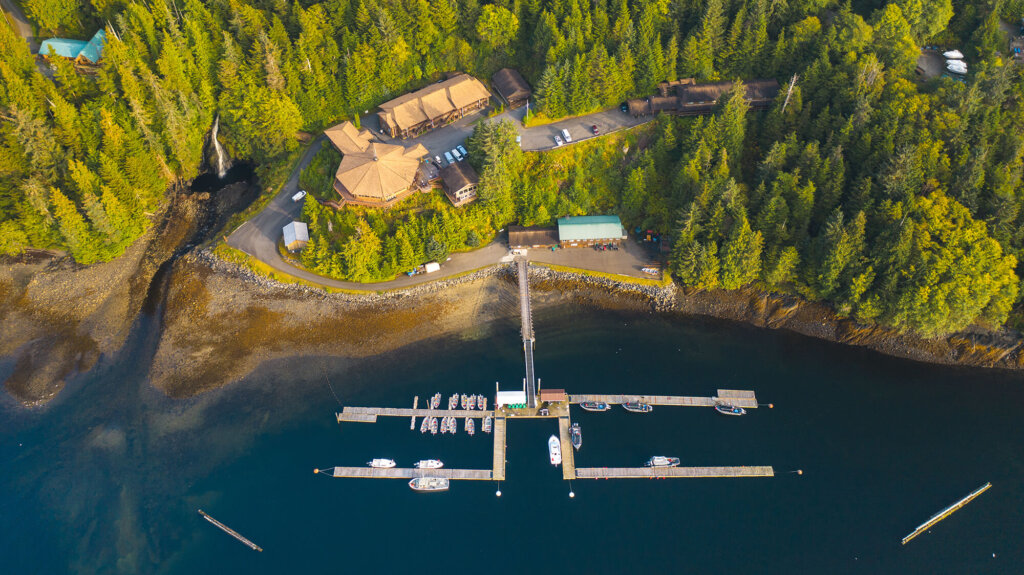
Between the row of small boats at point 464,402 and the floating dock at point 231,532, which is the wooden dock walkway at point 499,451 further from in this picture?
the floating dock at point 231,532

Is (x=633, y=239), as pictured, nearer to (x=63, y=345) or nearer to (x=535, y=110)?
(x=535, y=110)

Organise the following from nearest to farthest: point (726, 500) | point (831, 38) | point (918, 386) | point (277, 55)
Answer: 1. point (726, 500)
2. point (918, 386)
3. point (831, 38)
4. point (277, 55)

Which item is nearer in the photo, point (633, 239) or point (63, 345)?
point (63, 345)

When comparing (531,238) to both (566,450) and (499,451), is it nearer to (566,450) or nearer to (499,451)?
(566,450)

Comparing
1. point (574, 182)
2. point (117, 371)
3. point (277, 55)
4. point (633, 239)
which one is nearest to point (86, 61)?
point (277, 55)

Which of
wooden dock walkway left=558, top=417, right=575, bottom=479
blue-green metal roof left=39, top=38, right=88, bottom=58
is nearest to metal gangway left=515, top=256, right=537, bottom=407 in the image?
wooden dock walkway left=558, top=417, right=575, bottom=479

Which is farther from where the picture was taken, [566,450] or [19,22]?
[19,22]

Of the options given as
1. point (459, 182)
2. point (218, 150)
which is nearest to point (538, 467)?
point (459, 182)
